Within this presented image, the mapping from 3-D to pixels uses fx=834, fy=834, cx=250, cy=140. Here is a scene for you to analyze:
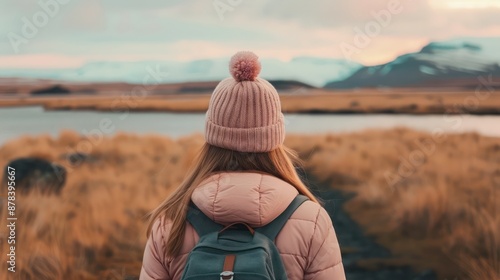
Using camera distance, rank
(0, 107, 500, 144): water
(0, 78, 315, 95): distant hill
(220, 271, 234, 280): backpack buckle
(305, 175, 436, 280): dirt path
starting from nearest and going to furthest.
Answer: (220, 271, 234, 280): backpack buckle, (305, 175, 436, 280): dirt path, (0, 107, 500, 144): water, (0, 78, 315, 95): distant hill

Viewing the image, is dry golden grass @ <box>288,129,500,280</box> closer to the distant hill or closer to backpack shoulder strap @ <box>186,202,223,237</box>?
the distant hill

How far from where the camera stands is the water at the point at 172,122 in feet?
27.9

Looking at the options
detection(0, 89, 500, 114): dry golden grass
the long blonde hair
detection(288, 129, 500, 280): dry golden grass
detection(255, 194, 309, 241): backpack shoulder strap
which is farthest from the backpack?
detection(0, 89, 500, 114): dry golden grass

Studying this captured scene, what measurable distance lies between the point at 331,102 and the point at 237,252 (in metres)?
6.62

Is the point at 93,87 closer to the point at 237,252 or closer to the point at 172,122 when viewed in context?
the point at 172,122

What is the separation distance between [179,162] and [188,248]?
5940mm

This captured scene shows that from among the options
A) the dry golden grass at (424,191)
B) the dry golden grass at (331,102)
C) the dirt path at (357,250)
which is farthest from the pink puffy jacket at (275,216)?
the dry golden grass at (331,102)

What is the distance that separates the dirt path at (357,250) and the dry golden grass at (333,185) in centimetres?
10

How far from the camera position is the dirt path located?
7.25m

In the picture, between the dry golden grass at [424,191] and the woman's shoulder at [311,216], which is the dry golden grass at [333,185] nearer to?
the dry golden grass at [424,191]

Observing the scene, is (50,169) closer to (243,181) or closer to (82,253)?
(82,253)

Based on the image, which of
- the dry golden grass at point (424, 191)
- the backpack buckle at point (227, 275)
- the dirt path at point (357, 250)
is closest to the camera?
the backpack buckle at point (227, 275)

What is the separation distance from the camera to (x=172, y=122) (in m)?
8.73

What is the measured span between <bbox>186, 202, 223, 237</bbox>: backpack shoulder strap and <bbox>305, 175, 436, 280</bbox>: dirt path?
4686 mm
